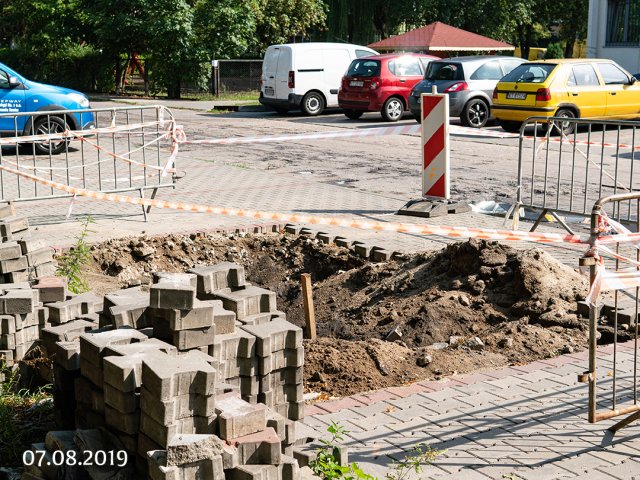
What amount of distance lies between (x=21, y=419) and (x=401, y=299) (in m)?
3.66

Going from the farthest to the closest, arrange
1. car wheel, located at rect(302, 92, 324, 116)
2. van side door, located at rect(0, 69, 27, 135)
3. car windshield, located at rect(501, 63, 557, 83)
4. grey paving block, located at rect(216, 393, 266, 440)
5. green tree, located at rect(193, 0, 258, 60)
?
green tree, located at rect(193, 0, 258, 60) < car wheel, located at rect(302, 92, 324, 116) < car windshield, located at rect(501, 63, 557, 83) < van side door, located at rect(0, 69, 27, 135) < grey paving block, located at rect(216, 393, 266, 440)

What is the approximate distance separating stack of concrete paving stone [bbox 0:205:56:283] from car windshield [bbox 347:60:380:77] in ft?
61.7

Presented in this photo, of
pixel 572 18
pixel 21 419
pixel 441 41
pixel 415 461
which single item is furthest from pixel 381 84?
pixel 572 18

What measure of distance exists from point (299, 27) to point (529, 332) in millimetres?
40475

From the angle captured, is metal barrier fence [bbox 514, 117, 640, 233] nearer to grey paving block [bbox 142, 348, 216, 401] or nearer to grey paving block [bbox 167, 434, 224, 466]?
grey paving block [bbox 142, 348, 216, 401]

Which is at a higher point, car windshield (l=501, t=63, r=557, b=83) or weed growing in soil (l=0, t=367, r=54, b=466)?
car windshield (l=501, t=63, r=557, b=83)

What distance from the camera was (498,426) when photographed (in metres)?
5.35

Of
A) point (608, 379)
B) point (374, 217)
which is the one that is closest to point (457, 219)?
point (374, 217)

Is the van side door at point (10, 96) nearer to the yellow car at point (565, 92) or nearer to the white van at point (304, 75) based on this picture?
the white van at point (304, 75)

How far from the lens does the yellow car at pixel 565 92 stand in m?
21.6

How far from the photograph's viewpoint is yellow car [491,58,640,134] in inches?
850

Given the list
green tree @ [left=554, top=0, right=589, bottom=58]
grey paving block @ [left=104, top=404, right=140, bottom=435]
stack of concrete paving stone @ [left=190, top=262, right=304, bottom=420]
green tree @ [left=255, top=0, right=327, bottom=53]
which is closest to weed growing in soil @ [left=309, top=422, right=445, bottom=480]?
stack of concrete paving stone @ [left=190, top=262, right=304, bottom=420]

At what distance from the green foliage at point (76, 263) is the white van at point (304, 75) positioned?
1863 centimetres

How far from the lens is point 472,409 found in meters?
5.60
